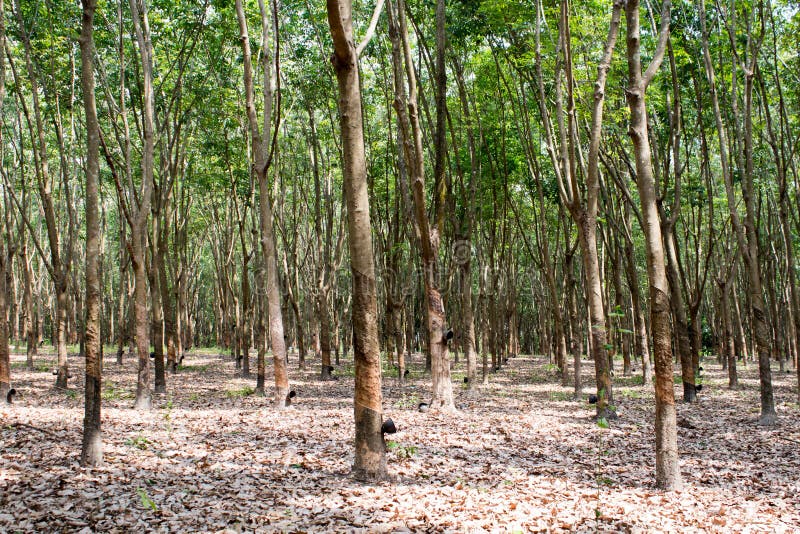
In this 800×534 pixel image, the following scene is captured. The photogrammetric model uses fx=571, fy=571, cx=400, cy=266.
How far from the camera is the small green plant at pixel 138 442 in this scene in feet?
25.0

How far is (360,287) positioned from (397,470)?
92.2 inches

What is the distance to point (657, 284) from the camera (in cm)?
611

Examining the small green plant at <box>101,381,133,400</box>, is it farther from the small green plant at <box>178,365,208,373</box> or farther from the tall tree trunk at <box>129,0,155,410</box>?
the small green plant at <box>178,365,208,373</box>

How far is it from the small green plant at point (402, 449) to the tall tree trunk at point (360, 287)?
4.83 feet

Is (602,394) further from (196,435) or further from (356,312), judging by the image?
(196,435)

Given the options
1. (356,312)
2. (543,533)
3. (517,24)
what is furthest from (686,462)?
(517,24)

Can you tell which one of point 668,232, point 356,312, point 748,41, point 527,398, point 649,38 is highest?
point 649,38

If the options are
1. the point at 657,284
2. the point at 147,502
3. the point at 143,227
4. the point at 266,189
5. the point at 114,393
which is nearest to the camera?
the point at 147,502

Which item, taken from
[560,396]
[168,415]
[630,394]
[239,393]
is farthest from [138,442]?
[630,394]

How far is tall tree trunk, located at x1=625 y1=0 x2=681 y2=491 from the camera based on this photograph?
20.0 feet

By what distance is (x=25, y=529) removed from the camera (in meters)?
4.50

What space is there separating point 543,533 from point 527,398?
31.1ft

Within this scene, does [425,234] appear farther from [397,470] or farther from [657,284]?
[657,284]

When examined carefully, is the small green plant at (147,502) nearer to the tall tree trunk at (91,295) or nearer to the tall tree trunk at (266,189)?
the tall tree trunk at (91,295)
